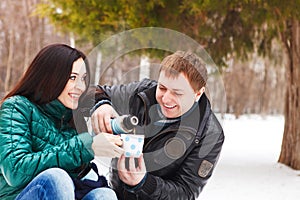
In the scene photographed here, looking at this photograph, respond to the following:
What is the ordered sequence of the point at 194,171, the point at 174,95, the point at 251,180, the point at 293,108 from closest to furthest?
the point at 174,95, the point at 194,171, the point at 251,180, the point at 293,108

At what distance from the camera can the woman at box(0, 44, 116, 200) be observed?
115 cm

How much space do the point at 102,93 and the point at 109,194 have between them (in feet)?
1.16

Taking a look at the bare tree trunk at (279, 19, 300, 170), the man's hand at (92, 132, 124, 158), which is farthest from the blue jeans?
the bare tree trunk at (279, 19, 300, 170)

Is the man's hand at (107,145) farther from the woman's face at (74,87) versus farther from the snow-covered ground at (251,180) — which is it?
the snow-covered ground at (251,180)

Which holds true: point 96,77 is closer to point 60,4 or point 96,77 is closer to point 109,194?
point 109,194

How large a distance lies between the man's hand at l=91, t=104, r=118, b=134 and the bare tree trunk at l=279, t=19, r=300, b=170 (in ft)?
11.3

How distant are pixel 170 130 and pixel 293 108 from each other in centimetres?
342

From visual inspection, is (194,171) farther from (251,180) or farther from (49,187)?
(251,180)

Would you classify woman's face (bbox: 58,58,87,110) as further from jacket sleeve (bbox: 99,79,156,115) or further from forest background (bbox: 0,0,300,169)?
forest background (bbox: 0,0,300,169)

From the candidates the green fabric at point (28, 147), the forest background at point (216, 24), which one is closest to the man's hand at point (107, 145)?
the green fabric at point (28, 147)

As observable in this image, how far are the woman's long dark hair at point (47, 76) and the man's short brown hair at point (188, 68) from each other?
0.99ft

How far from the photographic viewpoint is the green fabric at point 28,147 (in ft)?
3.77

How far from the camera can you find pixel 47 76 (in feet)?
4.19

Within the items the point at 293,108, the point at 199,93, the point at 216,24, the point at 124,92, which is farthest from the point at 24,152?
the point at 216,24
